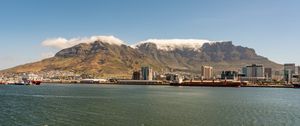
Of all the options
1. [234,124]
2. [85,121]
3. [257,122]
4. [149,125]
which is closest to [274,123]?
[257,122]

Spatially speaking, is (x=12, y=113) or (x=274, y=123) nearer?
(x=274, y=123)

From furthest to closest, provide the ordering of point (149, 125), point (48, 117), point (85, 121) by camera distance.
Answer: point (48, 117) → point (85, 121) → point (149, 125)

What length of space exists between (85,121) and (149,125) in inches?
521

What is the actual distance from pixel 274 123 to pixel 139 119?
2728 cm

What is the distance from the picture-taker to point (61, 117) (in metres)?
74.9

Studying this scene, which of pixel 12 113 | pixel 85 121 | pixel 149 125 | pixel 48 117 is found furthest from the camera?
pixel 12 113

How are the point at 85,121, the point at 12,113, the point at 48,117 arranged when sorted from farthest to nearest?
the point at 12,113, the point at 48,117, the point at 85,121

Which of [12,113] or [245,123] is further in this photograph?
[12,113]

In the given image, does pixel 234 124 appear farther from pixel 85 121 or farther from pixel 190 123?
pixel 85 121

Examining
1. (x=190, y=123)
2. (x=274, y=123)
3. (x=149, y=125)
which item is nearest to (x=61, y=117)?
(x=149, y=125)

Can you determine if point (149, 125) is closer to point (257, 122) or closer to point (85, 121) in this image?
point (85, 121)

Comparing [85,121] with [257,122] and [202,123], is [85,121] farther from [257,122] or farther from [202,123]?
[257,122]

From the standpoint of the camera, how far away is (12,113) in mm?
81625

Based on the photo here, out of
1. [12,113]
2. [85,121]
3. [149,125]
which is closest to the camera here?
[149,125]
